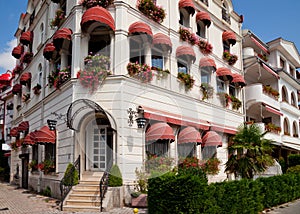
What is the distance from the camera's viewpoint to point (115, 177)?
1240 cm

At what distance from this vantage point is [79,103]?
44.4ft

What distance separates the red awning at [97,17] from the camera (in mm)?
13313

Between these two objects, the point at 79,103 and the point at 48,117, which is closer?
the point at 79,103

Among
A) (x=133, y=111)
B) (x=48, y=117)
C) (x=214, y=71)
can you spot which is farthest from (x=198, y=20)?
(x=48, y=117)

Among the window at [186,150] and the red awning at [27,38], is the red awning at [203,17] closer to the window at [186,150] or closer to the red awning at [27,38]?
the window at [186,150]

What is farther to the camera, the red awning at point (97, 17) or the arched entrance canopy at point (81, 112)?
the red awning at point (97, 17)

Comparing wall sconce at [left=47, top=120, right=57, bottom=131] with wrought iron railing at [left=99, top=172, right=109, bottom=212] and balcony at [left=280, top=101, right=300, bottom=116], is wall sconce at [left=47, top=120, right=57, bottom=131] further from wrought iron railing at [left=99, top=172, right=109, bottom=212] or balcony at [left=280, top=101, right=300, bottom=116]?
balcony at [left=280, top=101, right=300, bottom=116]

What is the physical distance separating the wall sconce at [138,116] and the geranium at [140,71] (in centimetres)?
148

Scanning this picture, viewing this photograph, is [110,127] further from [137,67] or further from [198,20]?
[198,20]

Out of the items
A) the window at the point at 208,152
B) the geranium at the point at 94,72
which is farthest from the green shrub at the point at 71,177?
the window at the point at 208,152

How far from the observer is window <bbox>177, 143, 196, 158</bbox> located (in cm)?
1600

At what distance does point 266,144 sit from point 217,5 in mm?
12263

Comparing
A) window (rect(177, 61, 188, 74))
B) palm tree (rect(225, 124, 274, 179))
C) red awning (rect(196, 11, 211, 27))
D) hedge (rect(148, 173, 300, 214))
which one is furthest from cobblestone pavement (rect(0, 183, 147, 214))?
red awning (rect(196, 11, 211, 27))

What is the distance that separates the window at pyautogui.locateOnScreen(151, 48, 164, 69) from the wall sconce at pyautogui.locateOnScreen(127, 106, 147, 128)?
9.54 ft
